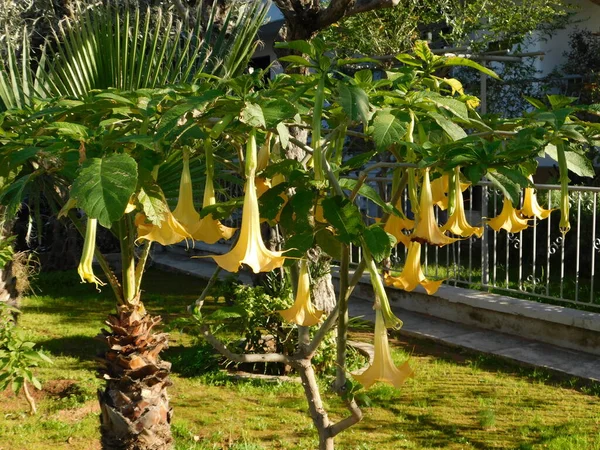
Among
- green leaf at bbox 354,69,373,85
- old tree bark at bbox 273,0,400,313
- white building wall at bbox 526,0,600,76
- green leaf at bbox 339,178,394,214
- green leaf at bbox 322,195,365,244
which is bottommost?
green leaf at bbox 322,195,365,244

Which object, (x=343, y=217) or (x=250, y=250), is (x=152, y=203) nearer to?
(x=250, y=250)

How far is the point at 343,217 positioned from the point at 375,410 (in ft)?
10.7

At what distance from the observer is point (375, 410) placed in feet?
15.1

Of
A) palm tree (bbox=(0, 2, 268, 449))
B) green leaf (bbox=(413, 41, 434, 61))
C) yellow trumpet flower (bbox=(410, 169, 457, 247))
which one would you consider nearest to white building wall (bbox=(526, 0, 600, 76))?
palm tree (bbox=(0, 2, 268, 449))

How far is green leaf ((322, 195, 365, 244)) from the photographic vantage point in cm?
152

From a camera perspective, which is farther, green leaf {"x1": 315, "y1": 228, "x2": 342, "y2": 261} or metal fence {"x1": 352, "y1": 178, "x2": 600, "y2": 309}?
metal fence {"x1": 352, "y1": 178, "x2": 600, "y2": 309}

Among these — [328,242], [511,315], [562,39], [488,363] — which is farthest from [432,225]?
[562,39]

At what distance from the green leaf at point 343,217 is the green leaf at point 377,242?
0.7 inches

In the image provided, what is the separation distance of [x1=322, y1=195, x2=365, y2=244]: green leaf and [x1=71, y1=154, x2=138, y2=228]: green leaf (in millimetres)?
390

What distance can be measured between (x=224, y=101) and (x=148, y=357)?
207 centimetres

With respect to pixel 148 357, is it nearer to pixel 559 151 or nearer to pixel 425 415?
pixel 425 415

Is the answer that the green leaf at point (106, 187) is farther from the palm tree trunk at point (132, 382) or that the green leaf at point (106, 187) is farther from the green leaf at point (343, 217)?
the palm tree trunk at point (132, 382)

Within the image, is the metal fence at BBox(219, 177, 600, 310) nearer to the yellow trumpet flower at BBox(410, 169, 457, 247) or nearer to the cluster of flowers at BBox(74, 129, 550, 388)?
the cluster of flowers at BBox(74, 129, 550, 388)

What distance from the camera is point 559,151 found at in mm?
1651
